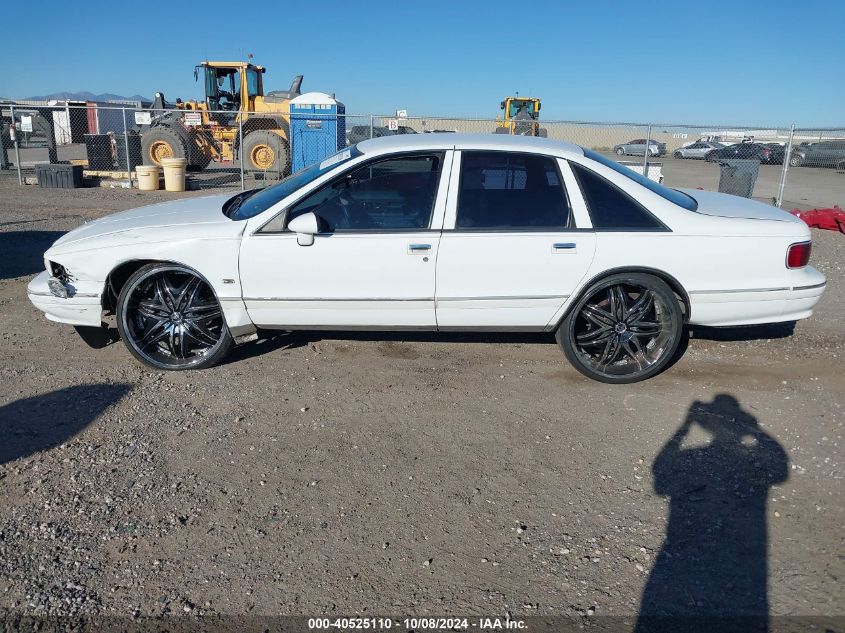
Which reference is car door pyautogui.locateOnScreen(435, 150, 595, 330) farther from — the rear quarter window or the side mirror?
the side mirror

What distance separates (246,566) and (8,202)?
13.2 m

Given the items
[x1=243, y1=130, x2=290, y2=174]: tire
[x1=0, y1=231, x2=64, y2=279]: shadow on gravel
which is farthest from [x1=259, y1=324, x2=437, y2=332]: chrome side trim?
[x1=243, y1=130, x2=290, y2=174]: tire

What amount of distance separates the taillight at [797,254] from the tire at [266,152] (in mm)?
14961

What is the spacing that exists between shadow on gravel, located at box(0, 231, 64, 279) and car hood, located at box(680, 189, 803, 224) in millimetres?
6825

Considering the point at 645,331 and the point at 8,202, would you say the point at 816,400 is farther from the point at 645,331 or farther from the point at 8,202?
the point at 8,202

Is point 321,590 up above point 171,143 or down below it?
below

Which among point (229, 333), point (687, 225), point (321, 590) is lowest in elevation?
point (321, 590)

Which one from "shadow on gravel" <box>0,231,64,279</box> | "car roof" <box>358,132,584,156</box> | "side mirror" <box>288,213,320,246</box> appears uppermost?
"car roof" <box>358,132,584,156</box>

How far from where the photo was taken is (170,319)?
4.70 m

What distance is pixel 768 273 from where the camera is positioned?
4578 mm

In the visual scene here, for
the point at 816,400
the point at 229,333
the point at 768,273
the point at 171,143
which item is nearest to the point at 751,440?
the point at 816,400

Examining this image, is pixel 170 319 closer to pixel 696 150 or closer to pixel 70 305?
pixel 70 305

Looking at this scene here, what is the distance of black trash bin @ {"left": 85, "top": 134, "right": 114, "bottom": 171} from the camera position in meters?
18.7

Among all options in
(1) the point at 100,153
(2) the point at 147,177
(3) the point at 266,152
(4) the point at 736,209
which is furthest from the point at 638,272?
(1) the point at 100,153
